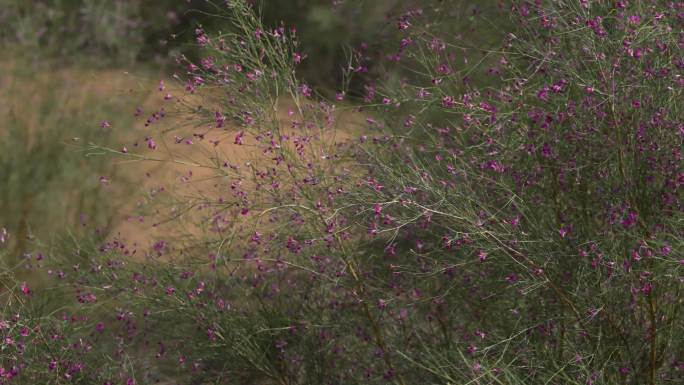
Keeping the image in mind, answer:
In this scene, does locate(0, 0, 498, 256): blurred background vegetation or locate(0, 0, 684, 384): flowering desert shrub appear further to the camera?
locate(0, 0, 498, 256): blurred background vegetation

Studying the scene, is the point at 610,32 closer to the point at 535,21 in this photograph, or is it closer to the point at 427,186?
the point at 535,21

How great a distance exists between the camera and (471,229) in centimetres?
289

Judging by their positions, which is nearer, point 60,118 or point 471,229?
point 471,229

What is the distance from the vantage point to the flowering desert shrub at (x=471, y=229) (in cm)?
296

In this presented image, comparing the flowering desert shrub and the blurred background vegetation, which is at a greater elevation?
the flowering desert shrub

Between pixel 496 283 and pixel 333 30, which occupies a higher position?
pixel 496 283

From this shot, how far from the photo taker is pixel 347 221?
3.37 metres

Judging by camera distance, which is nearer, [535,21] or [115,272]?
[535,21]

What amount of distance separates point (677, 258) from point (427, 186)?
0.73 metres

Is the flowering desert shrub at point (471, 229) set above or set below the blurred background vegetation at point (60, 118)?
above

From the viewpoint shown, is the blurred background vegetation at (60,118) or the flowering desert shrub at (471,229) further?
the blurred background vegetation at (60,118)

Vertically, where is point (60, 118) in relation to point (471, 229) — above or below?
below

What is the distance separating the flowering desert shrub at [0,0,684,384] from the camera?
2.96m

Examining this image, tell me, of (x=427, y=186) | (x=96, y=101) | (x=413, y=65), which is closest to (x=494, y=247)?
(x=427, y=186)
